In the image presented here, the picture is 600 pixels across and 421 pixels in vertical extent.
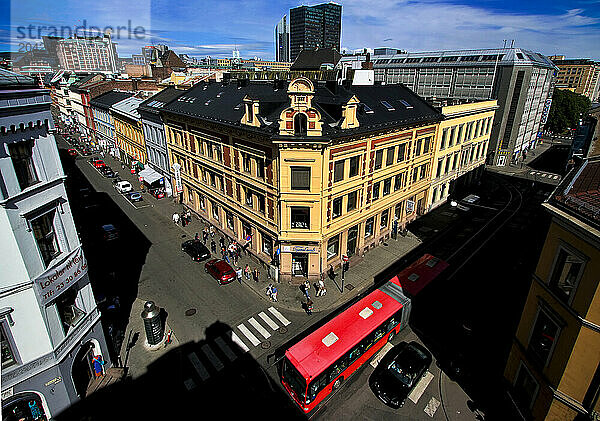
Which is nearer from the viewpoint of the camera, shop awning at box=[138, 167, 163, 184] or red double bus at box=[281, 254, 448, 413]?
red double bus at box=[281, 254, 448, 413]

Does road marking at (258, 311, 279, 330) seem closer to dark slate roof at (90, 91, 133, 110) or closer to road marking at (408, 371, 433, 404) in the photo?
road marking at (408, 371, 433, 404)

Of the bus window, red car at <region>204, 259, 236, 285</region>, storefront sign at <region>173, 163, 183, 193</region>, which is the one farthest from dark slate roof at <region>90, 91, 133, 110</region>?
the bus window

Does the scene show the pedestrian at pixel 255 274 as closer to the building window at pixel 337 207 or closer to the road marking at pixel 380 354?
the building window at pixel 337 207

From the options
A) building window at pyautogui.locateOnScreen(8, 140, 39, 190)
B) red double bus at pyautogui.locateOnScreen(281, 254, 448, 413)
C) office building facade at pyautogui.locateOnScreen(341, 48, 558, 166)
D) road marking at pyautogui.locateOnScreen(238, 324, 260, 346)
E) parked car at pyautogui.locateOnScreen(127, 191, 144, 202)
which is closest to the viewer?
building window at pyautogui.locateOnScreen(8, 140, 39, 190)

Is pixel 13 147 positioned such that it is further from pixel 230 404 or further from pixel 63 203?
pixel 230 404

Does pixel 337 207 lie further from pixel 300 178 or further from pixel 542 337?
pixel 542 337

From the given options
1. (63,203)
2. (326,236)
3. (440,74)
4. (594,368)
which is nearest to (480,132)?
(440,74)

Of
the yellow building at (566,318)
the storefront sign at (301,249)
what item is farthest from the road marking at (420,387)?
the storefront sign at (301,249)

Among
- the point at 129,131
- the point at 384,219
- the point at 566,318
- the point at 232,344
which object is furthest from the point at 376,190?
the point at 129,131
